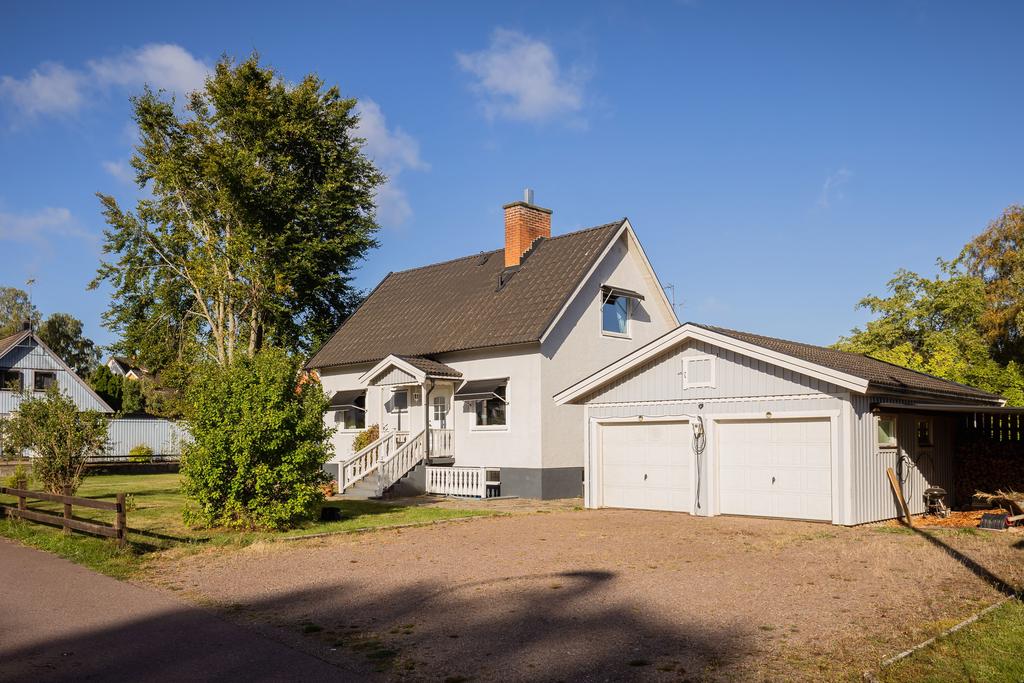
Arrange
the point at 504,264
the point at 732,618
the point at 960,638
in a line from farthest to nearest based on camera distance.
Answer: the point at 504,264, the point at 732,618, the point at 960,638

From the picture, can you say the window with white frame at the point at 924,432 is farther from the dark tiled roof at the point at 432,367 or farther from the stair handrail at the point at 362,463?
the stair handrail at the point at 362,463

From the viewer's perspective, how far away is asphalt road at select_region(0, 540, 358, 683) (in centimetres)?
703

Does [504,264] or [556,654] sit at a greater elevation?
[504,264]

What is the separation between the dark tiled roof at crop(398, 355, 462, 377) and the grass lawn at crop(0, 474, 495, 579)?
14.5 feet

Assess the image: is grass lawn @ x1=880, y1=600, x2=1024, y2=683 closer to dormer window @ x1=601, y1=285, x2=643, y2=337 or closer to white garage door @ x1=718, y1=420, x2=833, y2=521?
white garage door @ x1=718, y1=420, x2=833, y2=521

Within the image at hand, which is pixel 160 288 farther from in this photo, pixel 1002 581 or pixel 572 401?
pixel 1002 581

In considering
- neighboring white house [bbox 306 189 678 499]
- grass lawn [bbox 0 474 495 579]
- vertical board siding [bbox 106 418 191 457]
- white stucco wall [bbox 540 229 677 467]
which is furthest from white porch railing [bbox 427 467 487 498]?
vertical board siding [bbox 106 418 191 457]

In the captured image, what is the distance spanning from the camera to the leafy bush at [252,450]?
15695 millimetres

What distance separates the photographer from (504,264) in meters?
28.5

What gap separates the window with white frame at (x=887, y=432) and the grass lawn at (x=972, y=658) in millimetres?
9614

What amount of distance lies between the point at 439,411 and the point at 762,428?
38.9 feet

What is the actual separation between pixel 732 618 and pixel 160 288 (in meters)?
36.0

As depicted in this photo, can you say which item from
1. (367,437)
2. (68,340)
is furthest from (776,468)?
(68,340)

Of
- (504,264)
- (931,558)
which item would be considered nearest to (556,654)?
(931,558)
